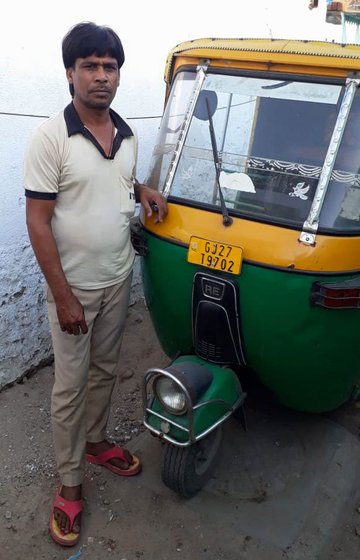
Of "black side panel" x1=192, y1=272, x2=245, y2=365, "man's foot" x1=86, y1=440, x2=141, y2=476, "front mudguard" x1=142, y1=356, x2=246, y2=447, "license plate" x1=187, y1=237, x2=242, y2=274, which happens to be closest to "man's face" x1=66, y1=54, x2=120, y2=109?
"license plate" x1=187, y1=237, x2=242, y2=274

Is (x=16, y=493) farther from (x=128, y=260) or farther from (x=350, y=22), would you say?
(x=350, y=22)

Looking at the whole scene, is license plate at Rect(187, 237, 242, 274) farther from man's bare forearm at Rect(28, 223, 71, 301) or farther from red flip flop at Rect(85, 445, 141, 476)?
red flip flop at Rect(85, 445, 141, 476)

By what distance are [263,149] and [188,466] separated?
151 centimetres

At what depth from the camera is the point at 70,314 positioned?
219 cm

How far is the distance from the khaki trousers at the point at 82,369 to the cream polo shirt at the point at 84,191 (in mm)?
117

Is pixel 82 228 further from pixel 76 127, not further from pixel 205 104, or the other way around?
pixel 205 104

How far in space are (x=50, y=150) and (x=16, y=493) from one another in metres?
1.71

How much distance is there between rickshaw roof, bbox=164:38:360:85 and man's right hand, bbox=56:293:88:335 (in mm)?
1383

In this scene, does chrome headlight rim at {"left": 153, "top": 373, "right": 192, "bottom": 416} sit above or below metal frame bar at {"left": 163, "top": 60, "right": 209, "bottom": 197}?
below

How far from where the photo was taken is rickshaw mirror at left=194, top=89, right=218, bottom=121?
8.86 feet

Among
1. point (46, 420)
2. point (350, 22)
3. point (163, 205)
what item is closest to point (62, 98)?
point (163, 205)

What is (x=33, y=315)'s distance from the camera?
3.47m

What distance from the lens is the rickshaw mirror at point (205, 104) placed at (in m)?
2.70

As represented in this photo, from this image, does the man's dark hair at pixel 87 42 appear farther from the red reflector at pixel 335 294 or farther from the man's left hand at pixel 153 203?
the red reflector at pixel 335 294
